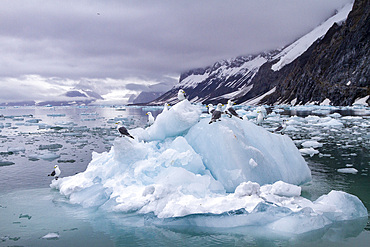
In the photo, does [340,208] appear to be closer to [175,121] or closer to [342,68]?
[175,121]

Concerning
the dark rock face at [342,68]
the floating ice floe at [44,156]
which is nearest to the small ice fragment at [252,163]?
the floating ice floe at [44,156]

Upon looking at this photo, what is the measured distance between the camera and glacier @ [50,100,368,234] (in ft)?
24.5

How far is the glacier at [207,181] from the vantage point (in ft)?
24.5

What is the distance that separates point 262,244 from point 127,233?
3265 mm

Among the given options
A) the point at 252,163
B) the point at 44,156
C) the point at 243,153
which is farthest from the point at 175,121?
the point at 44,156

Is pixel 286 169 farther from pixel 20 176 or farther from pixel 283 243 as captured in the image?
pixel 20 176

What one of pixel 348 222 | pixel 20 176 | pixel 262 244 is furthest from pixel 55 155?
pixel 348 222

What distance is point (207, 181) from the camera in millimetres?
8906

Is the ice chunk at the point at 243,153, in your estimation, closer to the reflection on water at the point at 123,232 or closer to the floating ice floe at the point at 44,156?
the reflection on water at the point at 123,232

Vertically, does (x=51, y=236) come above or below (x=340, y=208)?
above

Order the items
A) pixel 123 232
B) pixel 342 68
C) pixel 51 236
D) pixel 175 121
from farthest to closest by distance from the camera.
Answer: pixel 342 68 < pixel 175 121 < pixel 123 232 < pixel 51 236

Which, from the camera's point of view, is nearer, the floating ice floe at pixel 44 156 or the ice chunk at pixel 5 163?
the ice chunk at pixel 5 163

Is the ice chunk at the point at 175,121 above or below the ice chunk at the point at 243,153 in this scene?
above

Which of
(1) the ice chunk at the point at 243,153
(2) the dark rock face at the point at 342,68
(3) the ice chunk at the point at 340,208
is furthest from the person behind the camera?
(2) the dark rock face at the point at 342,68
